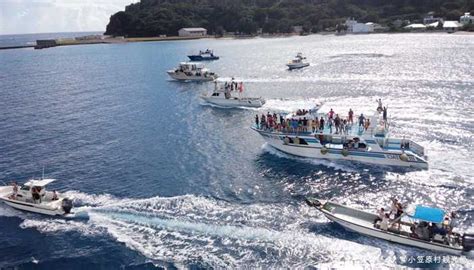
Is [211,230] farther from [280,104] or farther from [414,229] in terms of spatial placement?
[280,104]

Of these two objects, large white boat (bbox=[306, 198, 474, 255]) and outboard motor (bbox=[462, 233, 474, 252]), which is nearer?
outboard motor (bbox=[462, 233, 474, 252])

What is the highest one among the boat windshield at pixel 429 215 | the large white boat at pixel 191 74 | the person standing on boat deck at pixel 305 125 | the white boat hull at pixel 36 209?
the large white boat at pixel 191 74

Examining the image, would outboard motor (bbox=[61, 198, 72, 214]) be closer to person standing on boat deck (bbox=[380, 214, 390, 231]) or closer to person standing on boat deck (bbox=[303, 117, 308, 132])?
person standing on boat deck (bbox=[380, 214, 390, 231])

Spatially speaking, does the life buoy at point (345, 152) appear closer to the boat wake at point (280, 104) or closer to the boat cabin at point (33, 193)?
the boat wake at point (280, 104)

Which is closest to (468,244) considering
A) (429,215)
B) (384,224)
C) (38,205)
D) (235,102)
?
(429,215)

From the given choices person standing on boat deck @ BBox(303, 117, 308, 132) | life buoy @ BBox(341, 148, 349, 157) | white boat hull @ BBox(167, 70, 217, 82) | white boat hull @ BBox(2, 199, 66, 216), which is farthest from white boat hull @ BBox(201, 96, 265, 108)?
white boat hull @ BBox(2, 199, 66, 216)

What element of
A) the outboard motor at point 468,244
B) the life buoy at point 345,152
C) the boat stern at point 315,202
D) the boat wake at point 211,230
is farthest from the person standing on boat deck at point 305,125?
the outboard motor at point 468,244
